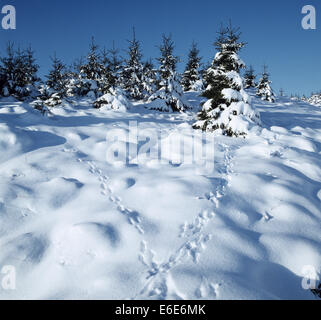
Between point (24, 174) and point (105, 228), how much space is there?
3696 millimetres

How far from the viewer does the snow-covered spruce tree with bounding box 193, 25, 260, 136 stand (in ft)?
37.0

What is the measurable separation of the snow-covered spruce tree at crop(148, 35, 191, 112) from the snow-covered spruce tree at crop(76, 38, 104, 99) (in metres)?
5.57

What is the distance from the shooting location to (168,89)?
17609mm

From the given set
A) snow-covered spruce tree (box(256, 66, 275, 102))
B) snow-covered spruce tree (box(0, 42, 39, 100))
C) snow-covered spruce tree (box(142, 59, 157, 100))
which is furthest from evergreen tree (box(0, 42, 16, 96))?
snow-covered spruce tree (box(256, 66, 275, 102))

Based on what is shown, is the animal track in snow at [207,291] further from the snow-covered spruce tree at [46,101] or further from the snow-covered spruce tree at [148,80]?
the snow-covered spruce tree at [148,80]

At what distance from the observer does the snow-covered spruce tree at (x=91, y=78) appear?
20328mm

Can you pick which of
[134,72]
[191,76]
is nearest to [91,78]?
[134,72]

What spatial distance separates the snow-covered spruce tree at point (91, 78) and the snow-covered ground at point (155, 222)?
41.9ft

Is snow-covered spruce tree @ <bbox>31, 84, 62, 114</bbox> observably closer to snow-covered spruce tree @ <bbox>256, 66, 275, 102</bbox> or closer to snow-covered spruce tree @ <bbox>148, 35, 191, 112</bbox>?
snow-covered spruce tree @ <bbox>148, 35, 191, 112</bbox>

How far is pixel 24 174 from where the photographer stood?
6.58 meters

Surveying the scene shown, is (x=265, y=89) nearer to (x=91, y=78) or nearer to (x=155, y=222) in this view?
(x=91, y=78)

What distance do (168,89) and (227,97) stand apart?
7.11m
